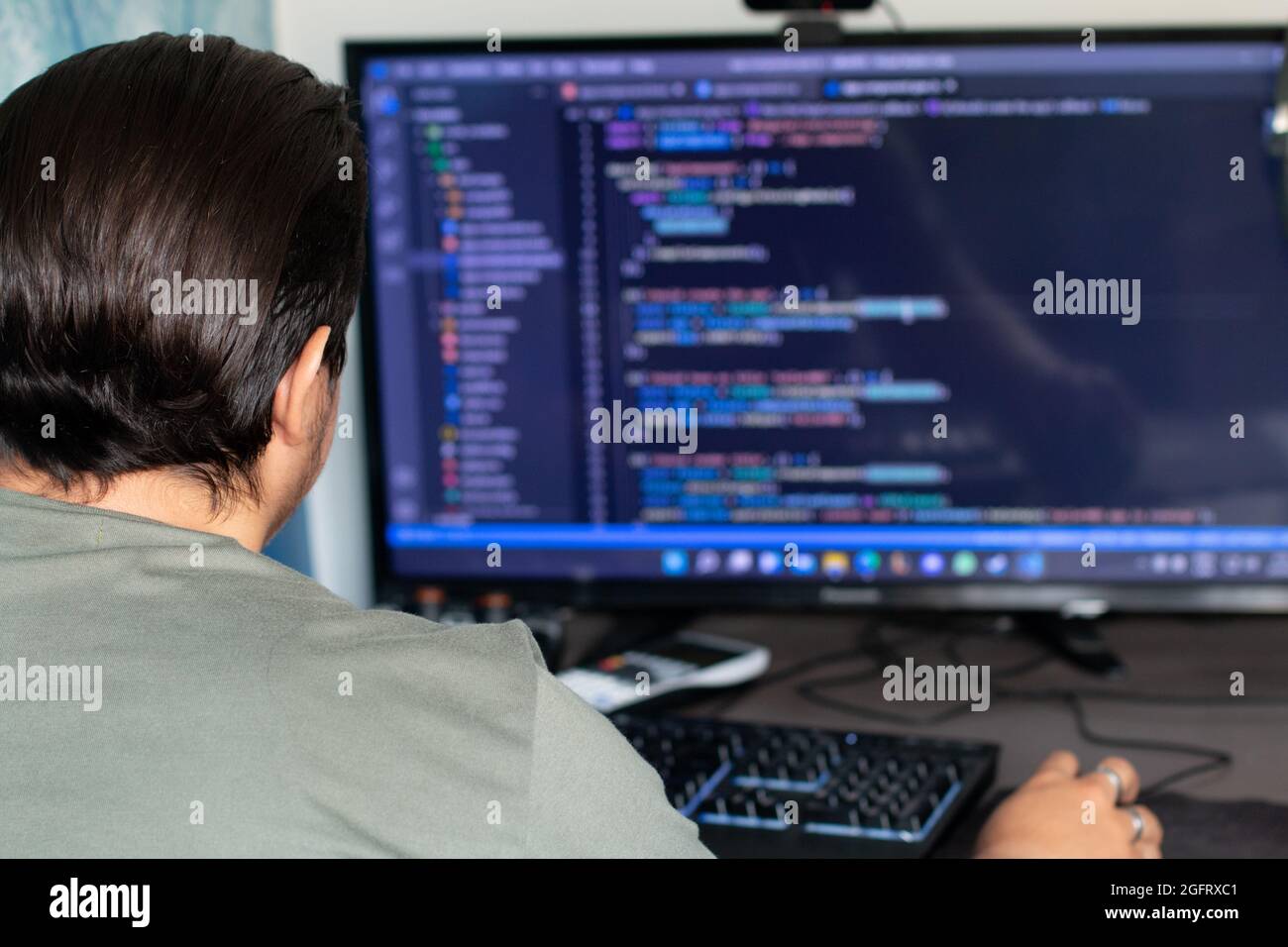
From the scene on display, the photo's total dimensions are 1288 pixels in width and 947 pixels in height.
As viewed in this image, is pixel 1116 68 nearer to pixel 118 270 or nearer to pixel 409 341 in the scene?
pixel 409 341

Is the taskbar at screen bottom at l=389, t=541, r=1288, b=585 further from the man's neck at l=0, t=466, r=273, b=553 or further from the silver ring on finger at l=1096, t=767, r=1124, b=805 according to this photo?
the man's neck at l=0, t=466, r=273, b=553

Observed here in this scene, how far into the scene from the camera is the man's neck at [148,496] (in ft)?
1.97

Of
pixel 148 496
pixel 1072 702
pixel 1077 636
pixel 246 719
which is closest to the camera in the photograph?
pixel 246 719

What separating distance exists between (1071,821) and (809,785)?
0.54 feet

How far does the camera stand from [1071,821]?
2.59ft

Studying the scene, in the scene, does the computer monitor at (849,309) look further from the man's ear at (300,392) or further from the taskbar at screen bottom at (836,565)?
the man's ear at (300,392)

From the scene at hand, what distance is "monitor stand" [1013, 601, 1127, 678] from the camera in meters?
1.11

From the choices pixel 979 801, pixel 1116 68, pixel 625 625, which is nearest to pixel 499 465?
pixel 625 625

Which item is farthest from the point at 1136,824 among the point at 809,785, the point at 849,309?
the point at 849,309

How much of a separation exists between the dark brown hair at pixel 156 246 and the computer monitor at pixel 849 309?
0.46 meters

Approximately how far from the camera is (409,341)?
3.69 ft

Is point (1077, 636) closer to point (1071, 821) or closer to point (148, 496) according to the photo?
point (1071, 821)
